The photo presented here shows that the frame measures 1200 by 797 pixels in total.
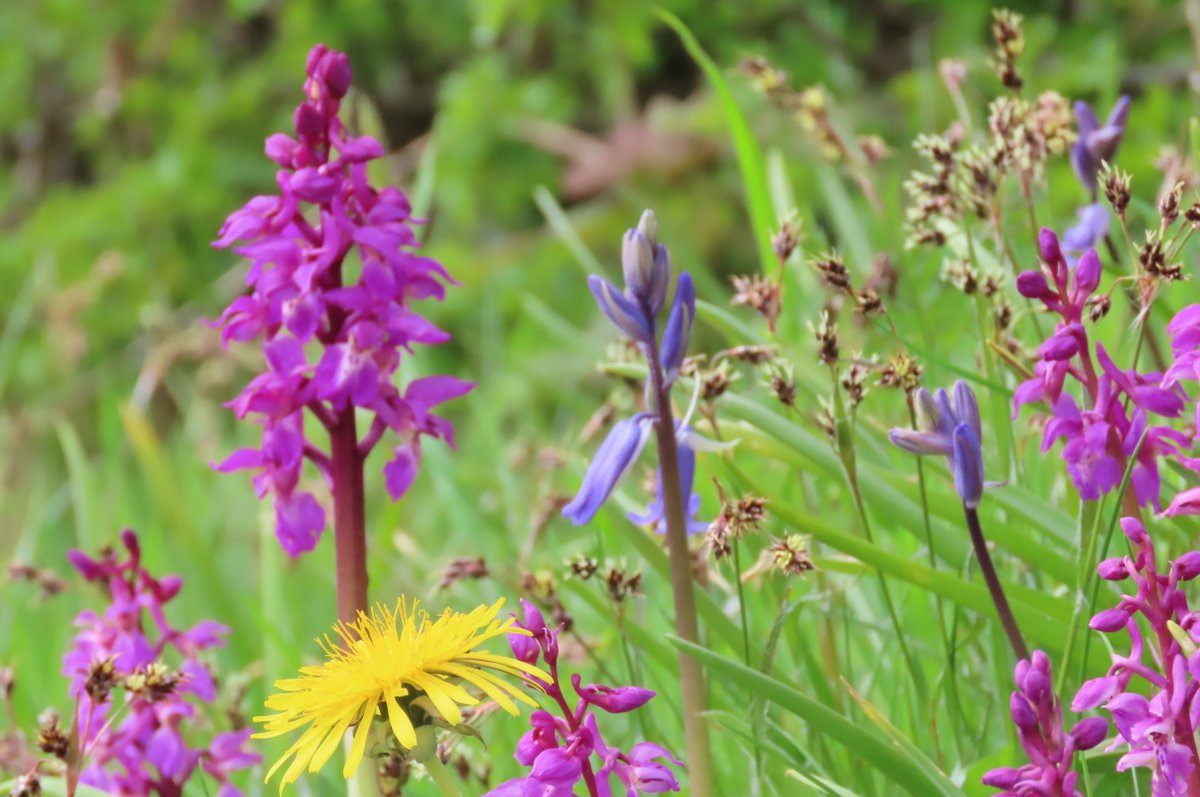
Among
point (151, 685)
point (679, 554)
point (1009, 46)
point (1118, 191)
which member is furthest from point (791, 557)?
point (1009, 46)

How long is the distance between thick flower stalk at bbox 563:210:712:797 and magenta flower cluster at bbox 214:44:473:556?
0.13 metres

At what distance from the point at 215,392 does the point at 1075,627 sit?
10.6 feet

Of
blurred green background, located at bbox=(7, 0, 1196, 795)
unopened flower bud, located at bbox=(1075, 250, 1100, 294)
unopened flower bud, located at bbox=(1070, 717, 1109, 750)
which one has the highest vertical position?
blurred green background, located at bbox=(7, 0, 1196, 795)

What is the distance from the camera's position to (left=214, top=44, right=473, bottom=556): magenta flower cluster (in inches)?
35.4

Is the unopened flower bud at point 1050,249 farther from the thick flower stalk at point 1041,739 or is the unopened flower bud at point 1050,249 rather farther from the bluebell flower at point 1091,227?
the bluebell flower at point 1091,227

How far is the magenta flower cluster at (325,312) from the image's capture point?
90cm

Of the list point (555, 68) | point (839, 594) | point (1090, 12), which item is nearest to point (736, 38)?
point (555, 68)

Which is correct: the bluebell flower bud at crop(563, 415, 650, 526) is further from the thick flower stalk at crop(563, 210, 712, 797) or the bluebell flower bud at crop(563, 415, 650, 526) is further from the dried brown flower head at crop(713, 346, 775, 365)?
the dried brown flower head at crop(713, 346, 775, 365)

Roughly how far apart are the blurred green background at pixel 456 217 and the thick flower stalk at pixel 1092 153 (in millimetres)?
249

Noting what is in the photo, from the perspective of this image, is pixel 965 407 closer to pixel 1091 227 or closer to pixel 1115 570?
pixel 1115 570

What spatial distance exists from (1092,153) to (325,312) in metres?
0.71

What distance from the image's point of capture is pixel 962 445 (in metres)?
0.79

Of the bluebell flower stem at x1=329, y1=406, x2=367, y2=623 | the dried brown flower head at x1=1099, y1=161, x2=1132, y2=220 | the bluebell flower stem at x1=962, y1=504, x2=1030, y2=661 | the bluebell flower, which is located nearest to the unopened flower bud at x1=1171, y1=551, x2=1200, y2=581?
the bluebell flower stem at x1=962, y1=504, x2=1030, y2=661

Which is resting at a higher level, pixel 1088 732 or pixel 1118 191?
pixel 1118 191
